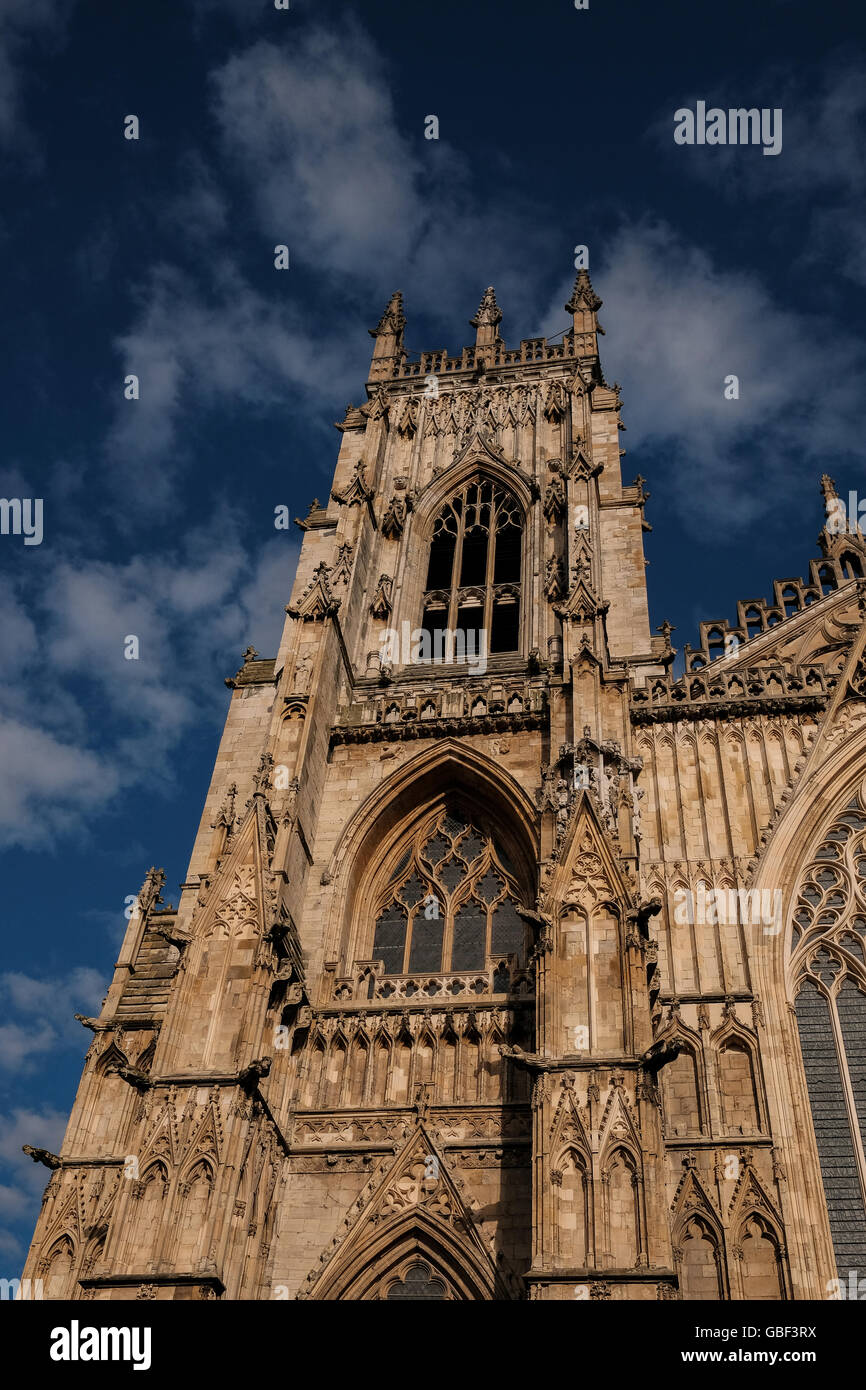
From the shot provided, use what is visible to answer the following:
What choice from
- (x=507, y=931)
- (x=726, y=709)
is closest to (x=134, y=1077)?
(x=507, y=931)

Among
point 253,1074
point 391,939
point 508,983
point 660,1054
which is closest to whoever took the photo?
point 660,1054

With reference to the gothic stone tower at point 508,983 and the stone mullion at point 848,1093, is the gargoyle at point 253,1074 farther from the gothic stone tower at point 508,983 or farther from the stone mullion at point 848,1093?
the stone mullion at point 848,1093

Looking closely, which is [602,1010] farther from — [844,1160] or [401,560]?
[401,560]

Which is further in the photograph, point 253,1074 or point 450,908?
point 450,908

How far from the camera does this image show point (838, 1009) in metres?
15.3

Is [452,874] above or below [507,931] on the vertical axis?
above

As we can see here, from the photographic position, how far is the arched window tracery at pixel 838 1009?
13805mm

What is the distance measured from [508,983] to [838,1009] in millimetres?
4196

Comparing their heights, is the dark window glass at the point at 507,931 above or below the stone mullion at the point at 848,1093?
above

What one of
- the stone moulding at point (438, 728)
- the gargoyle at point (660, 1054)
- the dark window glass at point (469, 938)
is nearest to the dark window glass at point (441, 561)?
the stone moulding at point (438, 728)

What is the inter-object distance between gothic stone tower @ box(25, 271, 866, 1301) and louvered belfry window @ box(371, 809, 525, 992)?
0.15 ft

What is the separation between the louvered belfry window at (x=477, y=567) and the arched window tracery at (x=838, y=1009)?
7.99m

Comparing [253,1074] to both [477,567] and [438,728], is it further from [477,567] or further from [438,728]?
[477,567]

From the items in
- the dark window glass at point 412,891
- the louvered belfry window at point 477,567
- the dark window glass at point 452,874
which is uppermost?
the louvered belfry window at point 477,567
